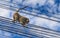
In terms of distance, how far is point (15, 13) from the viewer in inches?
58.6

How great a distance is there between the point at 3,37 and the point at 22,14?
0.63 ft


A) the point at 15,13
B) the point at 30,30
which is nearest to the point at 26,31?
the point at 30,30

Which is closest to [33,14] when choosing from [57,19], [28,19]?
[28,19]

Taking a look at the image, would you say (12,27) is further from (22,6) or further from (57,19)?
(57,19)

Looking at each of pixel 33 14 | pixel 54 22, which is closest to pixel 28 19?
pixel 33 14

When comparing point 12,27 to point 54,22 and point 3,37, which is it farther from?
point 54,22

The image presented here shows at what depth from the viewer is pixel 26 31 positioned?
58.9 inches

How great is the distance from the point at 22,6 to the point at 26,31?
16cm

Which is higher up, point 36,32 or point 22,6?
point 22,6

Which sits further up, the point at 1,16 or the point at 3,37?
the point at 1,16

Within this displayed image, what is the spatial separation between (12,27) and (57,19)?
0.29 meters

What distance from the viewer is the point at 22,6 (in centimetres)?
148

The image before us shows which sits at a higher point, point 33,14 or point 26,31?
point 33,14

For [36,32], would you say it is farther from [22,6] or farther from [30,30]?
[22,6]
